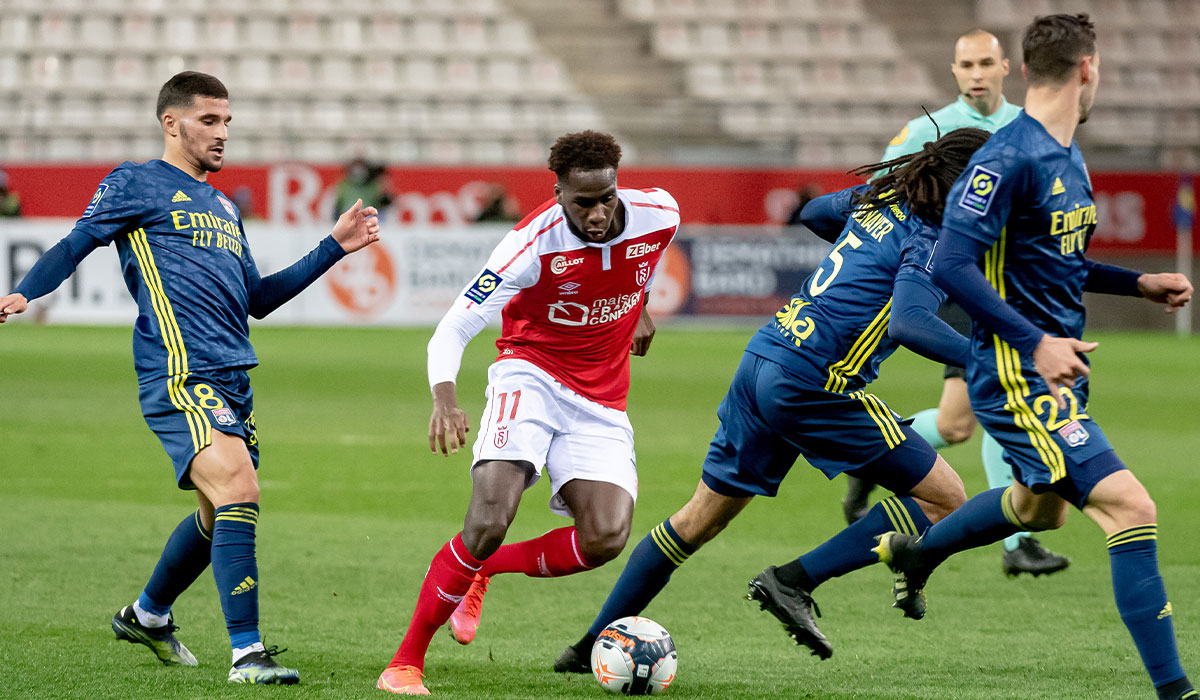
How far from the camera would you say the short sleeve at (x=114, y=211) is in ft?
15.7

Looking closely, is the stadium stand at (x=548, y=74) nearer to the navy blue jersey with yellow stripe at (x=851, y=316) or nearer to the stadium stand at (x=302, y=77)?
the stadium stand at (x=302, y=77)

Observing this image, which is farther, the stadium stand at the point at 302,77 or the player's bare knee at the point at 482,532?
the stadium stand at the point at 302,77

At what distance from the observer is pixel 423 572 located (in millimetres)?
6605

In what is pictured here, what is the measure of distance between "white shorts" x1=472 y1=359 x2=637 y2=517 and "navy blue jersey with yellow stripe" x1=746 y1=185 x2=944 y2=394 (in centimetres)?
64

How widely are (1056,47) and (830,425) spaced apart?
1.44 m

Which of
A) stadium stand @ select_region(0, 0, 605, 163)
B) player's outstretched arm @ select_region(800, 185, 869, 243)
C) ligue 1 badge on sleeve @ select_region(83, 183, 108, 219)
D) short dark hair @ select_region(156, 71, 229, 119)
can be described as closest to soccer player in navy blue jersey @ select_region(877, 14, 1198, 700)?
player's outstretched arm @ select_region(800, 185, 869, 243)

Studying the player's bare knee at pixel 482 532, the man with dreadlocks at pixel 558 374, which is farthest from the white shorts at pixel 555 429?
the player's bare knee at pixel 482 532

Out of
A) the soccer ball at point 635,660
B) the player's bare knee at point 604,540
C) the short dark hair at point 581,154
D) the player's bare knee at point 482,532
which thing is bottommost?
the soccer ball at point 635,660

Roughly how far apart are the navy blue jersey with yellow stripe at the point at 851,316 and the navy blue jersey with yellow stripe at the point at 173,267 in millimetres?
1840

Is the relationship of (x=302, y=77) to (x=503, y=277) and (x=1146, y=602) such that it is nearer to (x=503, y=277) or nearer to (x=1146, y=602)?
(x=503, y=277)

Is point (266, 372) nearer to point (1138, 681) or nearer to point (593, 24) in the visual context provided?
point (1138, 681)

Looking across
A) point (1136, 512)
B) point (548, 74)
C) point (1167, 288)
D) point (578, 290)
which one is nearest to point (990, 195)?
point (1167, 288)

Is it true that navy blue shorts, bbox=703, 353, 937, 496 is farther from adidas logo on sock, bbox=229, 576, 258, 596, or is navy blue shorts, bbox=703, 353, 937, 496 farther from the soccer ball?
adidas logo on sock, bbox=229, 576, 258, 596

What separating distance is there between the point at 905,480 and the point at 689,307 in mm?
16486
